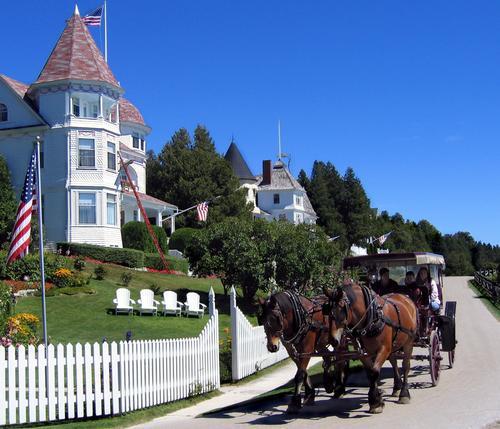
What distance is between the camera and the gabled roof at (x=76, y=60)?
4375cm

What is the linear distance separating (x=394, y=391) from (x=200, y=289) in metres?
25.9

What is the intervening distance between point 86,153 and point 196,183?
26.3 m

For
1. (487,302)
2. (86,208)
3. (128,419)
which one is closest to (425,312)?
(128,419)

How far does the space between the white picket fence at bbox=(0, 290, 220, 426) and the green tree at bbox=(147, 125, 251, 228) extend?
5211 cm

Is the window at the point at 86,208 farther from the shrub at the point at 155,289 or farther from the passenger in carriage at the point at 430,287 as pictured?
the passenger in carriage at the point at 430,287

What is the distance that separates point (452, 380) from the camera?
1438 centimetres

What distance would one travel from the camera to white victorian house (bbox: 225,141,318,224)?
3516 inches

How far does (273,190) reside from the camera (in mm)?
91312

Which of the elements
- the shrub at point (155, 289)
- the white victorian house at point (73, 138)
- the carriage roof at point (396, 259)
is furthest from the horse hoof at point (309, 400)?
the white victorian house at point (73, 138)

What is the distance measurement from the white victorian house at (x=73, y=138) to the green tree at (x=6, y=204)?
1.62m

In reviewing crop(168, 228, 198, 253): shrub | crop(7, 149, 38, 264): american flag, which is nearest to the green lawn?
crop(7, 149, 38, 264): american flag

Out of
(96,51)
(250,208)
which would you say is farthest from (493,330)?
(250,208)

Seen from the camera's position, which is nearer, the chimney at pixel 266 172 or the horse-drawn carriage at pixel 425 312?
the horse-drawn carriage at pixel 425 312

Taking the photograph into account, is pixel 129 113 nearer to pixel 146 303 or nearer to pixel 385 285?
pixel 146 303
